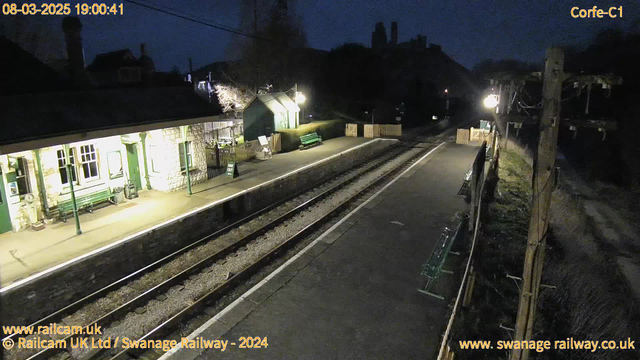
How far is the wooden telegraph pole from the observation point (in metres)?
4.60

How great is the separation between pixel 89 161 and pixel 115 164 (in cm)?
95

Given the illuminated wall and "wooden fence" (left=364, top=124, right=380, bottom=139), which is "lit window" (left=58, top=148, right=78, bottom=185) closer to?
the illuminated wall

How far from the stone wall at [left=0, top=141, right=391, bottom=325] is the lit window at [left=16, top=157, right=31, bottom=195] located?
3.61m

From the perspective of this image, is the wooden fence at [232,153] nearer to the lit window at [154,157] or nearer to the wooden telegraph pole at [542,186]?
the lit window at [154,157]

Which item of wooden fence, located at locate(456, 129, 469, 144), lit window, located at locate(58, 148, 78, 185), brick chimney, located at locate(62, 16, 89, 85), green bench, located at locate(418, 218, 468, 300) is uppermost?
brick chimney, located at locate(62, 16, 89, 85)

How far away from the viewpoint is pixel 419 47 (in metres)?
93.8

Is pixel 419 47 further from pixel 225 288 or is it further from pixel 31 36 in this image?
pixel 225 288

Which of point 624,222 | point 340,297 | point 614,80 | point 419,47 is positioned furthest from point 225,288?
point 419,47

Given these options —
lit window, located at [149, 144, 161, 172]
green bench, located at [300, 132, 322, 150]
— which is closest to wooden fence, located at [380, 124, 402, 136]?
green bench, located at [300, 132, 322, 150]

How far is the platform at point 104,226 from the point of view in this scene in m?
8.70

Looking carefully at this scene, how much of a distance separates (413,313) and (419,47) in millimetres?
96222

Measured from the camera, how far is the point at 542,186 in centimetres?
491

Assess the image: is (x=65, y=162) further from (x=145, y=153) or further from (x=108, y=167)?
(x=145, y=153)

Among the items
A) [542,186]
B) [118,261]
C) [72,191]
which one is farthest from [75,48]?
[542,186]
